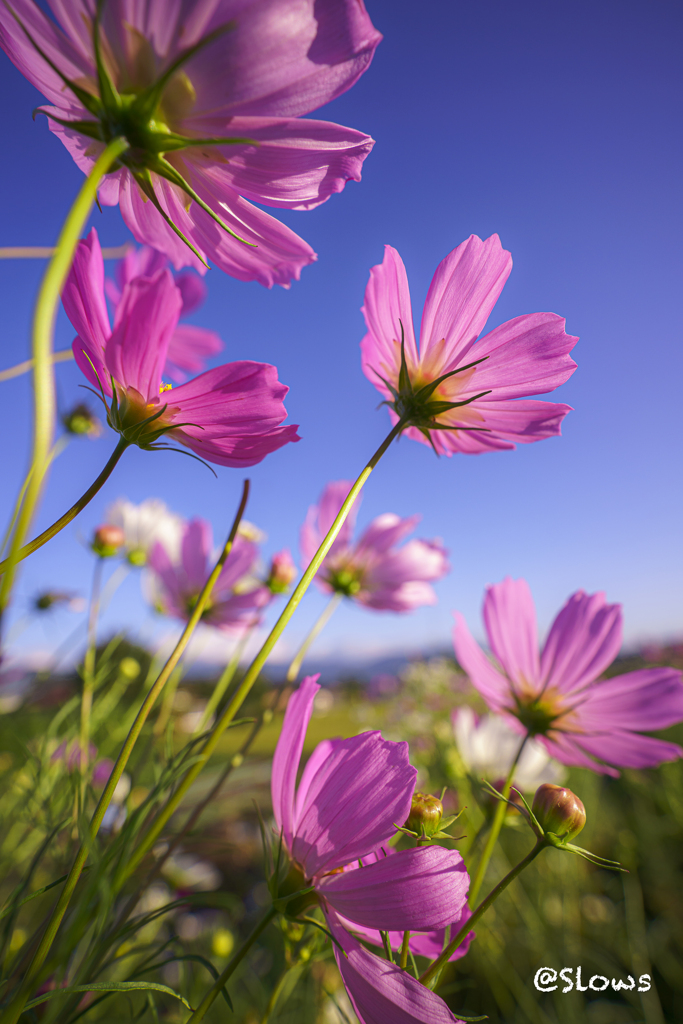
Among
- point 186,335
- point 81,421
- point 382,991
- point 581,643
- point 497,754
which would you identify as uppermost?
point 186,335

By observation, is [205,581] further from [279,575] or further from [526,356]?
[526,356]

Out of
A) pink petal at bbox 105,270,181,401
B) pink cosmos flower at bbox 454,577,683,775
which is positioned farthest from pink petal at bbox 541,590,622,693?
pink petal at bbox 105,270,181,401

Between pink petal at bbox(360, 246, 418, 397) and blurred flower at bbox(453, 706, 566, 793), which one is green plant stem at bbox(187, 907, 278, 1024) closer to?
pink petal at bbox(360, 246, 418, 397)

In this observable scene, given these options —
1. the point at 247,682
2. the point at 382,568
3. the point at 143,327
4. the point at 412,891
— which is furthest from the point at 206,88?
the point at 382,568

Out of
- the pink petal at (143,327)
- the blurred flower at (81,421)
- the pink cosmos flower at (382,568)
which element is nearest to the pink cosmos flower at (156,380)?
the pink petal at (143,327)

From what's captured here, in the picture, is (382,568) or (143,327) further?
(382,568)

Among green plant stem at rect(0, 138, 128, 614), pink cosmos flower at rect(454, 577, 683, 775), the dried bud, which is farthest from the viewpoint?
the dried bud

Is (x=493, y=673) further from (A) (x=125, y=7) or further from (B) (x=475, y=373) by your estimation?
(A) (x=125, y=7)
